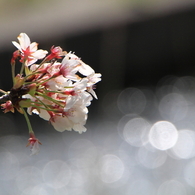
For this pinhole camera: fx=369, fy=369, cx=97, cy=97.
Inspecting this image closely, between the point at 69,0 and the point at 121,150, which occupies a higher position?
the point at 69,0

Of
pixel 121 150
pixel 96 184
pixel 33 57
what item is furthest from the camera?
pixel 121 150

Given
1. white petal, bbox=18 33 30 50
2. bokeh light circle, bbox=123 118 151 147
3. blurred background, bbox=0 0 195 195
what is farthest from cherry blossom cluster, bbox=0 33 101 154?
bokeh light circle, bbox=123 118 151 147

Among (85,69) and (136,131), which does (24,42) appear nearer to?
(85,69)

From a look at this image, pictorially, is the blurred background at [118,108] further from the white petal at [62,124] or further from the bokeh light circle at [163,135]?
the white petal at [62,124]

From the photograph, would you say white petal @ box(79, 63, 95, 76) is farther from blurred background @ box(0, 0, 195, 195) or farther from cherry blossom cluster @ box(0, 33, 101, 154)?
blurred background @ box(0, 0, 195, 195)

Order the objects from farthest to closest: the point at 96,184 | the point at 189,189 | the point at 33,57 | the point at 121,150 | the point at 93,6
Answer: the point at 93,6, the point at 121,150, the point at 96,184, the point at 189,189, the point at 33,57

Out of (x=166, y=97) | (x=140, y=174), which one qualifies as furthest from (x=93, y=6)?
(x=140, y=174)

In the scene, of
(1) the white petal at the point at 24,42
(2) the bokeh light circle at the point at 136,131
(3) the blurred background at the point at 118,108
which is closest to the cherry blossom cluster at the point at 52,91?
A: (1) the white petal at the point at 24,42

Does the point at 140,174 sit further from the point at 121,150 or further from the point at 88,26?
the point at 88,26
